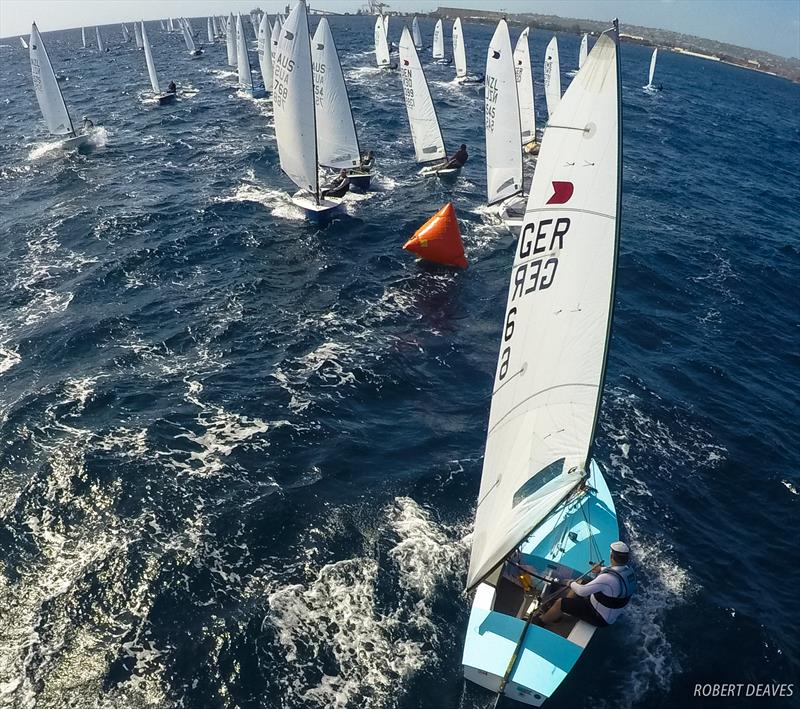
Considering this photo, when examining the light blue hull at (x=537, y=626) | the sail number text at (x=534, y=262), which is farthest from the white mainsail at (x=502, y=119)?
the light blue hull at (x=537, y=626)

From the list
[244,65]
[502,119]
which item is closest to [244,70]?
[244,65]

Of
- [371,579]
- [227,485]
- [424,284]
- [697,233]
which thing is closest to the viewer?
[371,579]

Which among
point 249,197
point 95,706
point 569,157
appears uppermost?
point 569,157

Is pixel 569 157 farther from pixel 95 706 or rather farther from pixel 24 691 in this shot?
pixel 24 691

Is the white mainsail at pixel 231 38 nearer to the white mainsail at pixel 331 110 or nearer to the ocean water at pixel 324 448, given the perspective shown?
the ocean water at pixel 324 448

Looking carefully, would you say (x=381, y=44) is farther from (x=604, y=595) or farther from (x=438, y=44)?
(x=604, y=595)

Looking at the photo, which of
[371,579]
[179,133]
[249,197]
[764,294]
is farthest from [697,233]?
[179,133]
